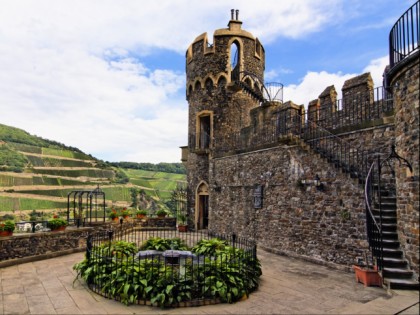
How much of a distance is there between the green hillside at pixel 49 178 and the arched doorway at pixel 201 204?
352 inches

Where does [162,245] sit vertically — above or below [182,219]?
above

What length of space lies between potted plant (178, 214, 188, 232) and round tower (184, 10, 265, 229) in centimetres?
55

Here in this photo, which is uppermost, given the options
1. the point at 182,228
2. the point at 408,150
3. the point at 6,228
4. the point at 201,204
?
the point at 408,150

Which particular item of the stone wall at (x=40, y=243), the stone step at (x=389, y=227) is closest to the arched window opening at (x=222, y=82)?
the stone wall at (x=40, y=243)

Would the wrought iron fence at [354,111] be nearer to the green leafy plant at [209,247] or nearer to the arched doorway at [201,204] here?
the green leafy plant at [209,247]

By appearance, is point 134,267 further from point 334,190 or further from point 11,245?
point 334,190

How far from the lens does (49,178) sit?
3919 cm

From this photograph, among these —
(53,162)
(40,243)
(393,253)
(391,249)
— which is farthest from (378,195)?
(53,162)

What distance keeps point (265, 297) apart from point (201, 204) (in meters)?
12.5

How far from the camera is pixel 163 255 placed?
8.36m

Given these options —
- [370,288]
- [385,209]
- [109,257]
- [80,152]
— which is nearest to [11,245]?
[109,257]

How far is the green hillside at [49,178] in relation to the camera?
1287 inches

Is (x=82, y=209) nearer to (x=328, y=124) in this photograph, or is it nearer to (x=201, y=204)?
(x=201, y=204)

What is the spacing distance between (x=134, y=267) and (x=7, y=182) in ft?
112
